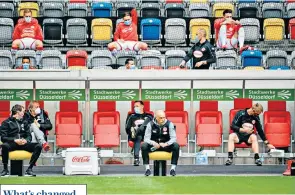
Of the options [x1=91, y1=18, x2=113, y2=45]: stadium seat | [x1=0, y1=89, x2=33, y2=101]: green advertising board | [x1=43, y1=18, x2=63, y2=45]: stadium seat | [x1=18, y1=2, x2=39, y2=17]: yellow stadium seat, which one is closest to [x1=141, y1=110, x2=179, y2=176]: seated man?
[x1=0, y1=89, x2=33, y2=101]: green advertising board

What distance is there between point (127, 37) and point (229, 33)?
7.32 ft

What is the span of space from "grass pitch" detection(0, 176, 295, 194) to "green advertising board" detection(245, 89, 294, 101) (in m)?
3.27

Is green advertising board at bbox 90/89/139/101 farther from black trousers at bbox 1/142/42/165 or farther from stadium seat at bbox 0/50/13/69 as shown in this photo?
black trousers at bbox 1/142/42/165

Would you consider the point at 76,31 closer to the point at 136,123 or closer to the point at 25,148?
the point at 136,123

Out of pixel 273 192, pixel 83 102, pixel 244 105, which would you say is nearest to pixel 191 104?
pixel 244 105

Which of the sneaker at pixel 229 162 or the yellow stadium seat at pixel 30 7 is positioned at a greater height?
the yellow stadium seat at pixel 30 7

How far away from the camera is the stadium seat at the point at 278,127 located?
17047 millimetres

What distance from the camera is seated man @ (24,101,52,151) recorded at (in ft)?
50.6

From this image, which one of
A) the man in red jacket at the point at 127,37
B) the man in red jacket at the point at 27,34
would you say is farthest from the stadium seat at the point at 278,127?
the man in red jacket at the point at 27,34

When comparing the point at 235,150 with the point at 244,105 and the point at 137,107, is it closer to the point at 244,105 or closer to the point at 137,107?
the point at 244,105

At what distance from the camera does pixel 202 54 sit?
17391 mm

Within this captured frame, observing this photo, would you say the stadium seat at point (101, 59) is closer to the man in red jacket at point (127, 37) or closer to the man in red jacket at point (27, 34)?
the man in red jacket at point (127, 37)

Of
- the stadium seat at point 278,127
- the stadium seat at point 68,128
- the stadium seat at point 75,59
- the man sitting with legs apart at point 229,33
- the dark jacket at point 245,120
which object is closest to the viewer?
the dark jacket at point 245,120

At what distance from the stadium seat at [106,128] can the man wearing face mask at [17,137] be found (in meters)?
2.00
